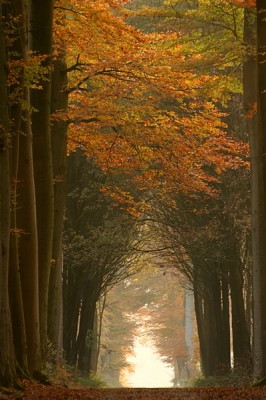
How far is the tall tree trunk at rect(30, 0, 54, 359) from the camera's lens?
12.4 m

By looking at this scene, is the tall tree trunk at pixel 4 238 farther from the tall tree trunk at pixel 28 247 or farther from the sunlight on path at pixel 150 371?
the sunlight on path at pixel 150 371

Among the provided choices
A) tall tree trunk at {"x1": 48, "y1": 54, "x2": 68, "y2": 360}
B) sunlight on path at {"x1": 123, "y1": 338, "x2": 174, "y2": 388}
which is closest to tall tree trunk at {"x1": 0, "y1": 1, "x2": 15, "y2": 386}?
tall tree trunk at {"x1": 48, "y1": 54, "x2": 68, "y2": 360}

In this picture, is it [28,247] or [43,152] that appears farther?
[43,152]

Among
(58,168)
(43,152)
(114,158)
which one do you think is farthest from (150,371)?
(43,152)

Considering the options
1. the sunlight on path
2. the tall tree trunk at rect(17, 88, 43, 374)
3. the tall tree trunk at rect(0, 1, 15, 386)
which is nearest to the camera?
the tall tree trunk at rect(0, 1, 15, 386)

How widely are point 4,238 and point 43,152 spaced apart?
12.0ft

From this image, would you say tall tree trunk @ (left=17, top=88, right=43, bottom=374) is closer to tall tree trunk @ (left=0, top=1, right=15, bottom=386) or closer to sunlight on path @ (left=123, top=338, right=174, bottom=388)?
tall tree trunk @ (left=0, top=1, right=15, bottom=386)

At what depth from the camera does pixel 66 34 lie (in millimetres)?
14938

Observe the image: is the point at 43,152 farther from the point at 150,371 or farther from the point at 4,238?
the point at 150,371

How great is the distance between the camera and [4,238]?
923cm

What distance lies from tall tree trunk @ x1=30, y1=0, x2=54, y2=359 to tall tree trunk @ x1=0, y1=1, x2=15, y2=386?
3.00 m

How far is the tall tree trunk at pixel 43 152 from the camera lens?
1241 centimetres

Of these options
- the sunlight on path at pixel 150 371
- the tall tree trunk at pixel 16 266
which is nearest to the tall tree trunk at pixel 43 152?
the tall tree trunk at pixel 16 266

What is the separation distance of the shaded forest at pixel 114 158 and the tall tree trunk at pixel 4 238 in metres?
0.02
